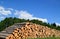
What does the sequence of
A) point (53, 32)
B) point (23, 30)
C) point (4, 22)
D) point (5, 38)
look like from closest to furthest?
1. point (5, 38)
2. point (23, 30)
3. point (53, 32)
4. point (4, 22)

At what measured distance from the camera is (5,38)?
1479cm

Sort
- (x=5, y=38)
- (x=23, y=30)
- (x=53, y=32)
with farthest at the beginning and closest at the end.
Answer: (x=53, y=32), (x=23, y=30), (x=5, y=38)

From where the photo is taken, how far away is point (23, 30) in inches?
623

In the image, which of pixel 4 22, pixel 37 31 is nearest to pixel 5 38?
pixel 37 31

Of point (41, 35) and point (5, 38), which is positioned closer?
point (5, 38)

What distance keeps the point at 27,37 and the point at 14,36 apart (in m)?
0.79

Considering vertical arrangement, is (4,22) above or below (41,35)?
above

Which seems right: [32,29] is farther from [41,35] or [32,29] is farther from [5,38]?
[5,38]

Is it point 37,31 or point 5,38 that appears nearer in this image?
point 5,38

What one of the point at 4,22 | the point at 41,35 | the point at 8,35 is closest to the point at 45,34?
the point at 41,35

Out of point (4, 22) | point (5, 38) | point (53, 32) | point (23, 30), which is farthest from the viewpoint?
point (4, 22)

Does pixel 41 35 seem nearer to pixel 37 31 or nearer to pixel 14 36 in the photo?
pixel 37 31

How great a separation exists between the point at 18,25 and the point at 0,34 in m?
1.43

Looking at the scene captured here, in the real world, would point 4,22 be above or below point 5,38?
A: above
